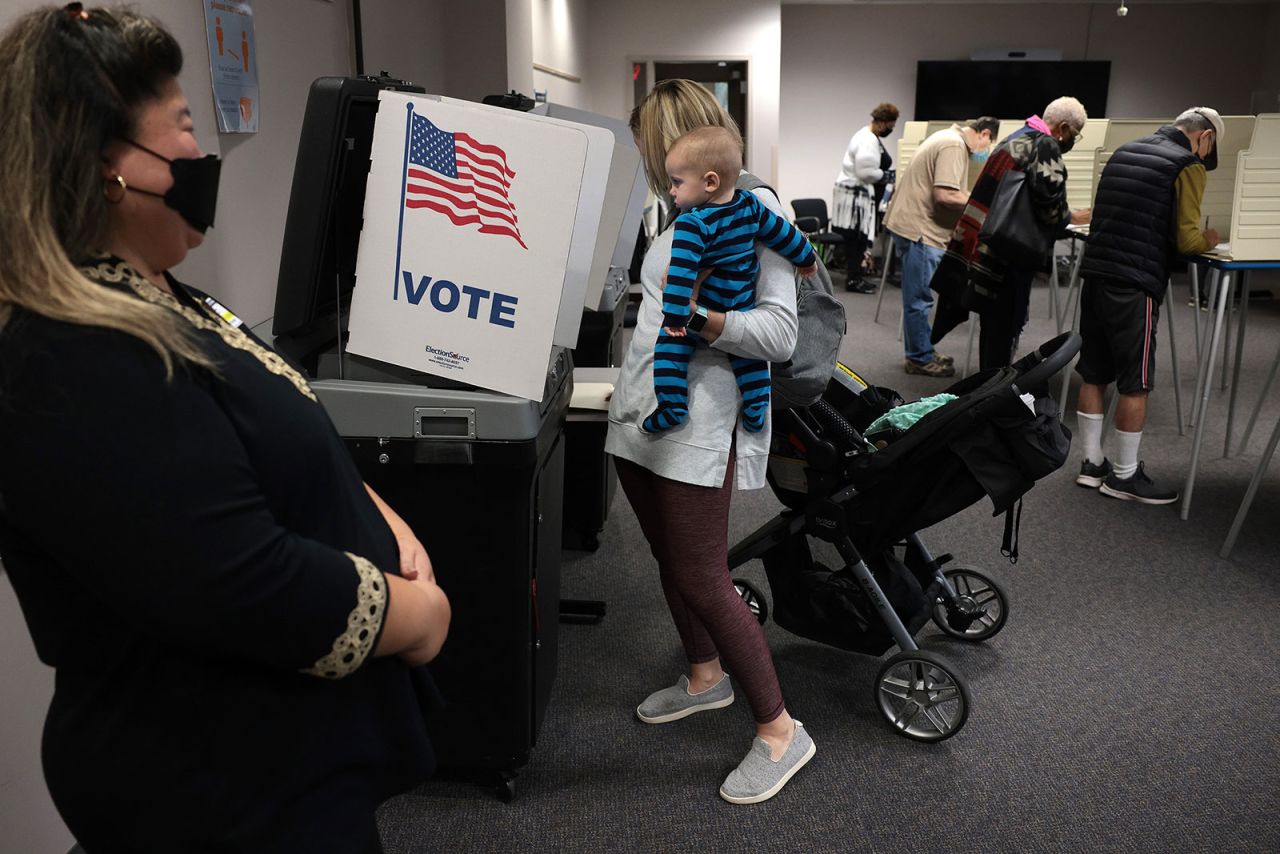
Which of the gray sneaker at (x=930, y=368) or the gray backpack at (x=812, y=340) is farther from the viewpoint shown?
the gray sneaker at (x=930, y=368)

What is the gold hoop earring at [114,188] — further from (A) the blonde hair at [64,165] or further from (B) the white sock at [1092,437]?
(B) the white sock at [1092,437]

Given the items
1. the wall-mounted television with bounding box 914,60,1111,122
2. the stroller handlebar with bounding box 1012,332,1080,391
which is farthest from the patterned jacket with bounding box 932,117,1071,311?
the wall-mounted television with bounding box 914,60,1111,122

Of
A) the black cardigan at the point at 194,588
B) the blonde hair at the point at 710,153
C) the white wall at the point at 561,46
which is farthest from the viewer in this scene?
the white wall at the point at 561,46

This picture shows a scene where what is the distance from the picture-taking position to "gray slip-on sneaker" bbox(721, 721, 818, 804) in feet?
6.50

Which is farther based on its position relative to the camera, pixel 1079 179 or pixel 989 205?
pixel 1079 179


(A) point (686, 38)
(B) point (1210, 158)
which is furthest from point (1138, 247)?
(A) point (686, 38)

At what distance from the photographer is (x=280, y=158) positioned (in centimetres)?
246

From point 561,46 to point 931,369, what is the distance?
379 cm

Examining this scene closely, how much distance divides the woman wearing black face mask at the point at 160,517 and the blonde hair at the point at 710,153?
0.91m

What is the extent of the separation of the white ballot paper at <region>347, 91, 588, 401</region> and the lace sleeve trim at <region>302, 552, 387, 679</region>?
728 millimetres

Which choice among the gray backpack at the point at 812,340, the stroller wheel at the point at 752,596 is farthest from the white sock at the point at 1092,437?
the gray backpack at the point at 812,340

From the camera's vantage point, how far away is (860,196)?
8.38 m

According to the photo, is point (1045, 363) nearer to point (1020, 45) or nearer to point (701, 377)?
point (701, 377)

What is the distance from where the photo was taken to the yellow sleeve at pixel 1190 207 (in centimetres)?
335
